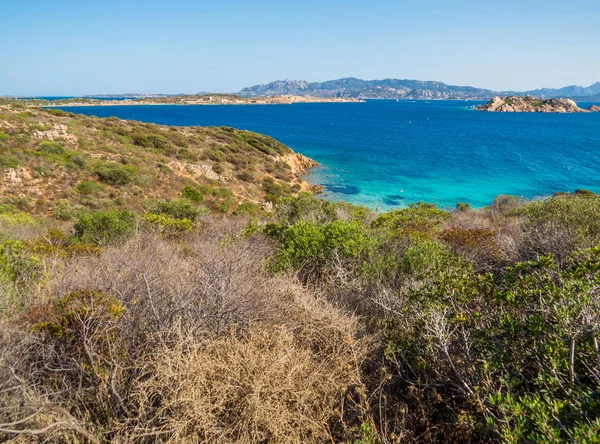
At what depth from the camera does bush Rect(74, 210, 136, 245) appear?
1162 centimetres

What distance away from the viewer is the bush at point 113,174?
75.6ft

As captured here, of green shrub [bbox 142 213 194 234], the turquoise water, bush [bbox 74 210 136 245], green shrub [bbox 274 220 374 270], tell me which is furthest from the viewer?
the turquoise water

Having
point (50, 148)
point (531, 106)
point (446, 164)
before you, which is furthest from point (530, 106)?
point (50, 148)

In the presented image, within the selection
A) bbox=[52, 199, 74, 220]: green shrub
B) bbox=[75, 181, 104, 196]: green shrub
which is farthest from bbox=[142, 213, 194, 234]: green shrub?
bbox=[75, 181, 104, 196]: green shrub

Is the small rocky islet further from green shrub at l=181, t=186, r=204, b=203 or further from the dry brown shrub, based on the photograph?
the dry brown shrub

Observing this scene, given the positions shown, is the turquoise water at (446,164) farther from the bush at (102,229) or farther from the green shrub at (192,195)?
the bush at (102,229)

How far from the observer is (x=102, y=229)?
11.9 m

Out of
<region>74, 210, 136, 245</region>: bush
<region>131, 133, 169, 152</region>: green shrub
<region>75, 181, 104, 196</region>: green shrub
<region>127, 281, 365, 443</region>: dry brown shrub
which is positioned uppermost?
<region>127, 281, 365, 443</region>: dry brown shrub

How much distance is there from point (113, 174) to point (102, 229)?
527 inches

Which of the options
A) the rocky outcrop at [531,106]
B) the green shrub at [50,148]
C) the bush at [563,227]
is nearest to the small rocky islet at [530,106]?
the rocky outcrop at [531,106]

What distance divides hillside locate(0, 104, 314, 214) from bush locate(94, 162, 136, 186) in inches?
2.5

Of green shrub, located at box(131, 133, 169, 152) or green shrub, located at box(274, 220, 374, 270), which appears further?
green shrub, located at box(131, 133, 169, 152)

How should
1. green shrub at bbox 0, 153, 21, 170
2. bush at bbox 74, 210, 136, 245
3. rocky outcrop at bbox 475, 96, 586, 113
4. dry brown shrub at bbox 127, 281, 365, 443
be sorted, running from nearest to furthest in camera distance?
1. dry brown shrub at bbox 127, 281, 365, 443
2. bush at bbox 74, 210, 136, 245
3. green shrub at bbox 0, 153, 21, 170
4. rocky outcrop at bbox 475, 96, 586, 113

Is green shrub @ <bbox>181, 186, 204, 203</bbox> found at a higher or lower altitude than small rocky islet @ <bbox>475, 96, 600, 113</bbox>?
lower
